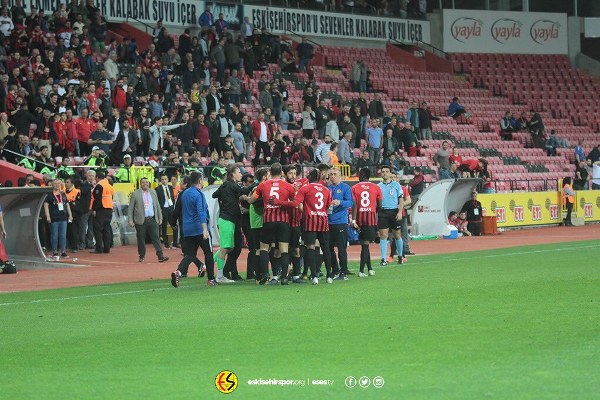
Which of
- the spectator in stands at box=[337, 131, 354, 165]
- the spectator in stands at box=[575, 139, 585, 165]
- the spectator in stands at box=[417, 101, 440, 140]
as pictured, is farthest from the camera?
the spectator in stands at box=[575, 139, 585, 165]

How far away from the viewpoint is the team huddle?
61.2 ft

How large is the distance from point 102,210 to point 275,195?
10.5 metres

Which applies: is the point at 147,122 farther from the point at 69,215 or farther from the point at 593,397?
the point at 593,397

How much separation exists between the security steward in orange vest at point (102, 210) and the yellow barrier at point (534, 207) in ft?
43.3

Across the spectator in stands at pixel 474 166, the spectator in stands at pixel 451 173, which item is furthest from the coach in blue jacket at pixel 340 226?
the spectator in stands at pixel 474 166

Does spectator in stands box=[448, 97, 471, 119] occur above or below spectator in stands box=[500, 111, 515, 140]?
above

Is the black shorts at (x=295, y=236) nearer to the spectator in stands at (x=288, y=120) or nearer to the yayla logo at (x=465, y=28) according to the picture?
the spectator in stands at (x=288, y=120)

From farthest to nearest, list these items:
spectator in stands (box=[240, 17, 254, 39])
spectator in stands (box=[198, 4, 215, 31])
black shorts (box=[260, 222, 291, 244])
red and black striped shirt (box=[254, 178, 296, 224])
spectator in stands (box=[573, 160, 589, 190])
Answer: spectator in stands (box=[240, 17, 254, 39]), spectator in stands (box=[573, 160, 589, 190]), spectator in stands (box=[198, 4, 215, 31]), black shorts (box=[260, 222, 291, 244]), red and black striped shirt (box=[254, 178, 296, 224])

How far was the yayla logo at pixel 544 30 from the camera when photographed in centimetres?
5428

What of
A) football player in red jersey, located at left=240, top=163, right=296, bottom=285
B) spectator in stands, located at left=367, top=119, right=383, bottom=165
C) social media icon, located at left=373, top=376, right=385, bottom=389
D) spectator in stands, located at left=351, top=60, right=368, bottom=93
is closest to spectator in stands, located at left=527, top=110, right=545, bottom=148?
spectator in stands, located at left=351, top=60, right=368, bottom=93

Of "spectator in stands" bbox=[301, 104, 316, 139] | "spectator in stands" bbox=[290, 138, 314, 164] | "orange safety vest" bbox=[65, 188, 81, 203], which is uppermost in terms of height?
"spectator in stands" bbox=[301, 104, 316, 139]

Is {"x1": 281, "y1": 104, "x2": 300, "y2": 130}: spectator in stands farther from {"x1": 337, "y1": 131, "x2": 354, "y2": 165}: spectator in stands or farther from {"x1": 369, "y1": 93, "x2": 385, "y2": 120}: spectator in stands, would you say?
{"x1": 369, "y1": 93, "x2": 385, "y2": 120}: spectator in stands

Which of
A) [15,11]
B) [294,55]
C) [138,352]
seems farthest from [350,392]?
[294,55]

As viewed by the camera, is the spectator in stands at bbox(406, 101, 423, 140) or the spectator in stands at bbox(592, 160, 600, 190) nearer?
the spectator in stands at bbox(406, 101, 423, 140)
